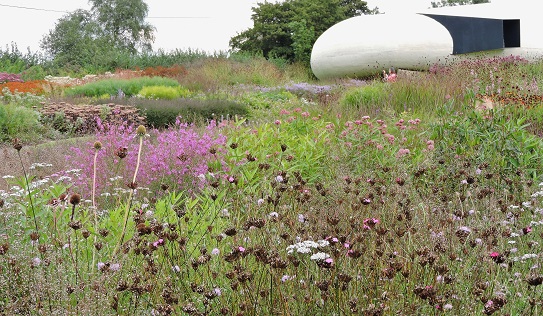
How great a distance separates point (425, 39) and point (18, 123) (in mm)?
13984

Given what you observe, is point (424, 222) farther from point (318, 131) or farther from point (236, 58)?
point (236, 58)

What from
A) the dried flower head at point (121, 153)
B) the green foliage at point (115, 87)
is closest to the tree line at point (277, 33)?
the green foliage at point (115, 87)

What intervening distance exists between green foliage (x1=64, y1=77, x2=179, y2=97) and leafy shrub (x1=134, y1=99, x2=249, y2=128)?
4.20 meters

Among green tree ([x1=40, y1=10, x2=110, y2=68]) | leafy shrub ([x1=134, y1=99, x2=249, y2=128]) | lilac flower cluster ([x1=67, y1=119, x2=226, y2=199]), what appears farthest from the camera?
green tree ([x1=40, y1=10, x2=110, y2=68])

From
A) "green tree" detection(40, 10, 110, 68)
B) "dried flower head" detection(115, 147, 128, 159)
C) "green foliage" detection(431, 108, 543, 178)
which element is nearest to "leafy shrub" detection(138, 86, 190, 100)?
"green foliage" detection(431, 108, 543, 178)

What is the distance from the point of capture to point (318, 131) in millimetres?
7152

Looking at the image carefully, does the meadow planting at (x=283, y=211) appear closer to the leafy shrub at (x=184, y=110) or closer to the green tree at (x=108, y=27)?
the leafy shrub at (x=184, y=110)

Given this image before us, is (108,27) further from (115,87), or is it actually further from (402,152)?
(402,152)

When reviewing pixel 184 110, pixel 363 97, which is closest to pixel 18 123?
pixel 184 110

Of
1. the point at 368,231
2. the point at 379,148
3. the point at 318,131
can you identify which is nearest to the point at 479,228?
the point at 368,231

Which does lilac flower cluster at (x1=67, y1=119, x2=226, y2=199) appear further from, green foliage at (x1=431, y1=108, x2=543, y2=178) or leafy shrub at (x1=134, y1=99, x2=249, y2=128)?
leafy shrub at (x1=134, y1=99, x2=249, y2=128)

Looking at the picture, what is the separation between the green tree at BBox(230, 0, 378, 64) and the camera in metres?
29.3

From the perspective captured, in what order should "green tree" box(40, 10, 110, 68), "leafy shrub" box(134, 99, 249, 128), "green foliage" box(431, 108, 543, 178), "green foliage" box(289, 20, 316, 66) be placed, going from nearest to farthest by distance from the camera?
"green foliage" box(431, 108, 543, 178) < "leafy shrub" box(134, 99, 249, 128) < "green foliage" box(289, 20, 316, 66) < "green tree" box(40, 10, 110, 68)

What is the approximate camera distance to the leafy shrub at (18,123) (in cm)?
1050
